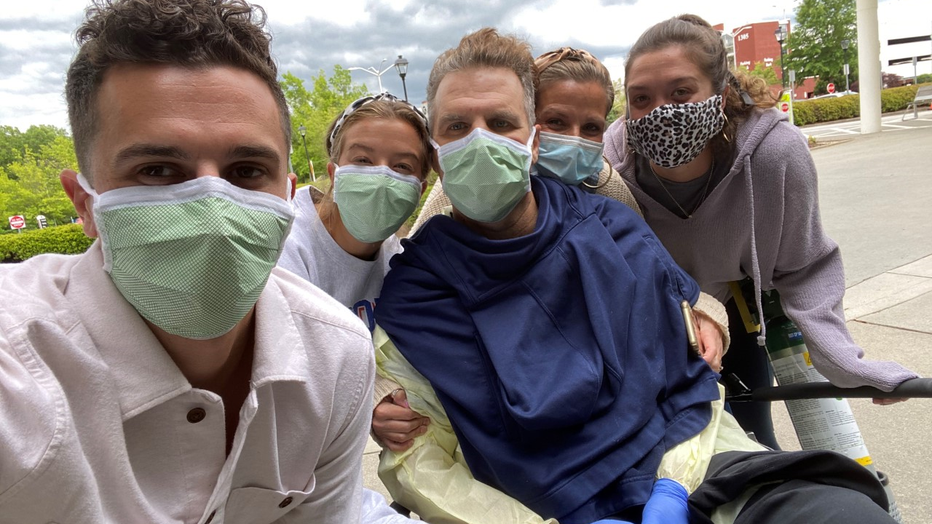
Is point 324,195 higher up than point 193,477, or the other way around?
point 324,195

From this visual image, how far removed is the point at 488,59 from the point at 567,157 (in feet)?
1.44

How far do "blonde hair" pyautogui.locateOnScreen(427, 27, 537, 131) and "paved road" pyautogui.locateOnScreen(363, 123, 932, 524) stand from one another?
80.2 inches

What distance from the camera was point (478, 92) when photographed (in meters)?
1.86

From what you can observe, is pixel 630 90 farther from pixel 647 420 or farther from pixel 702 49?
pixel 647 420

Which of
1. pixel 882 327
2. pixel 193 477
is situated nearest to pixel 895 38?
pixel 882 327

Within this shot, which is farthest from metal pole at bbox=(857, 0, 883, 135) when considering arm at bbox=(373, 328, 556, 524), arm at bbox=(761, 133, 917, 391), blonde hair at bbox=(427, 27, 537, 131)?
arm at bbox=(373, 328, 556, 524)

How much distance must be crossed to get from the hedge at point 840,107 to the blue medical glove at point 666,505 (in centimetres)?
2746

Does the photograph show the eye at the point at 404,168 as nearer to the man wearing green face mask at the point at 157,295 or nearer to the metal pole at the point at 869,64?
the man wearing green face mask at the point at 157,295

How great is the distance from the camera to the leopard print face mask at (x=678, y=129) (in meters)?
1.94

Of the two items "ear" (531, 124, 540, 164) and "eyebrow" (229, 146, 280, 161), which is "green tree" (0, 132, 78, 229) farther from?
"eyebrow" (229, 146, 280, 161)

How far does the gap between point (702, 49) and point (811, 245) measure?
73cm

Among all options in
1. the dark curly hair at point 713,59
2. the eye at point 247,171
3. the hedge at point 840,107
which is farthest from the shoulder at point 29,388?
the hedge at point 840,107

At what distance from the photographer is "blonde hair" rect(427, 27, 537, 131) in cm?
188

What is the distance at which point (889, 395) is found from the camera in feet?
5.45
